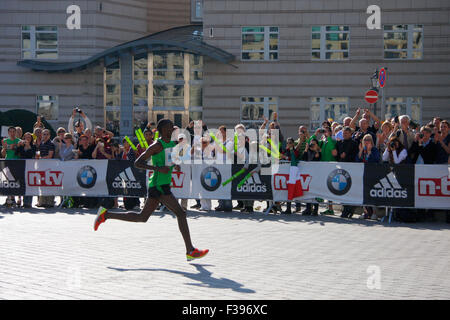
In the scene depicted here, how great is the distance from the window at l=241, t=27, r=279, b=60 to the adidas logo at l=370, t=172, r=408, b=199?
22592 mm

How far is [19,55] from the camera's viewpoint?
38969mm

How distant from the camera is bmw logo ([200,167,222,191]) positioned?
16531 mm

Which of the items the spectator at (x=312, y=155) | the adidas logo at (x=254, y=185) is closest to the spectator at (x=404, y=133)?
the spectator at (x=312, y=155)

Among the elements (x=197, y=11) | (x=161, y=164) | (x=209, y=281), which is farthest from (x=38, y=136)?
(x=197, y=11)

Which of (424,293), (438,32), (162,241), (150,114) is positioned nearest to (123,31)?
(150,114)

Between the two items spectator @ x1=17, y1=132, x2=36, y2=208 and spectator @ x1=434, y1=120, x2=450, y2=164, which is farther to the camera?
spectator @ x1=17, y1=132, x2=36, y2=208

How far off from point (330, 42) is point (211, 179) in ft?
71.3

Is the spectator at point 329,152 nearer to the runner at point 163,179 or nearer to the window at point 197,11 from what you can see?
the runner at point 163,179

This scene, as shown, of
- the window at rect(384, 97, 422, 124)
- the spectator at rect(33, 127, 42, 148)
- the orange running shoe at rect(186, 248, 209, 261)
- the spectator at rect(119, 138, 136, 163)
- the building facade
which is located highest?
the building facade

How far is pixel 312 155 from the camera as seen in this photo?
53.1 feet

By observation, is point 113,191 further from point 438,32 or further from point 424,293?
point 438,32

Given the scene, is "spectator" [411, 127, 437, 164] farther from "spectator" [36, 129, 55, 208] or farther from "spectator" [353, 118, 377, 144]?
"spectator" [36, 129, 55, 208]

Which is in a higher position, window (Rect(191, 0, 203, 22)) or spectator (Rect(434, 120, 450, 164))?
window (Rect(191, 0, 203, 22))

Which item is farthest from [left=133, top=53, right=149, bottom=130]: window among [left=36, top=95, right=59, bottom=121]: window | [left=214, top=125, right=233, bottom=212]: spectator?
[left=214, top=125, right=233, bottom=212]: spectator
